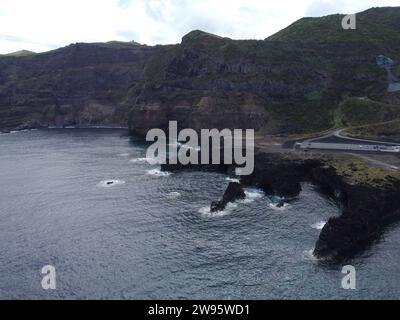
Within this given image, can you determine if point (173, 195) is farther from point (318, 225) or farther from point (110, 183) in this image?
point (318, 225)

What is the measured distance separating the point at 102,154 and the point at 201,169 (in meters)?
45.6

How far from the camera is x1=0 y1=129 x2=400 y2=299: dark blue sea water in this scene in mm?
64188

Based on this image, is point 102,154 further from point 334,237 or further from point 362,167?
point 334,237

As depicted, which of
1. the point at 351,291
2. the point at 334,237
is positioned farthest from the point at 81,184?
the point at 351,291

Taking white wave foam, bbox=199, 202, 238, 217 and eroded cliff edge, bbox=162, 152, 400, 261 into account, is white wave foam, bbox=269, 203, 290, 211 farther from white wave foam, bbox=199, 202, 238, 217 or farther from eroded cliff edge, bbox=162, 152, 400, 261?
white wave foam, bbox=199, 202, 238, 217

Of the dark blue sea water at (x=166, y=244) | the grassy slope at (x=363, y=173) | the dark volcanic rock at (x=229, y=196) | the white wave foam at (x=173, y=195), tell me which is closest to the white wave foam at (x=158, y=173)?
the dark blue sea water at (x=166, y=244)

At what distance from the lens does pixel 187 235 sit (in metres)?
82.4

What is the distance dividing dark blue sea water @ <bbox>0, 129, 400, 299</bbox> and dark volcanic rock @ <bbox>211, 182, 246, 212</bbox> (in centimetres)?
189

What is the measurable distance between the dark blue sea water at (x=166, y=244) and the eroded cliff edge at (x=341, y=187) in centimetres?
283

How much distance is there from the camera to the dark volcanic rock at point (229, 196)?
9569cm

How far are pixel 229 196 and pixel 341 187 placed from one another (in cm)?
2650

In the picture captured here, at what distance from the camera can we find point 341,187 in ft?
332

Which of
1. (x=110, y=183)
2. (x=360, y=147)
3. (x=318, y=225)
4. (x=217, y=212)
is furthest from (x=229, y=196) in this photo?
(x=360, y=147)
